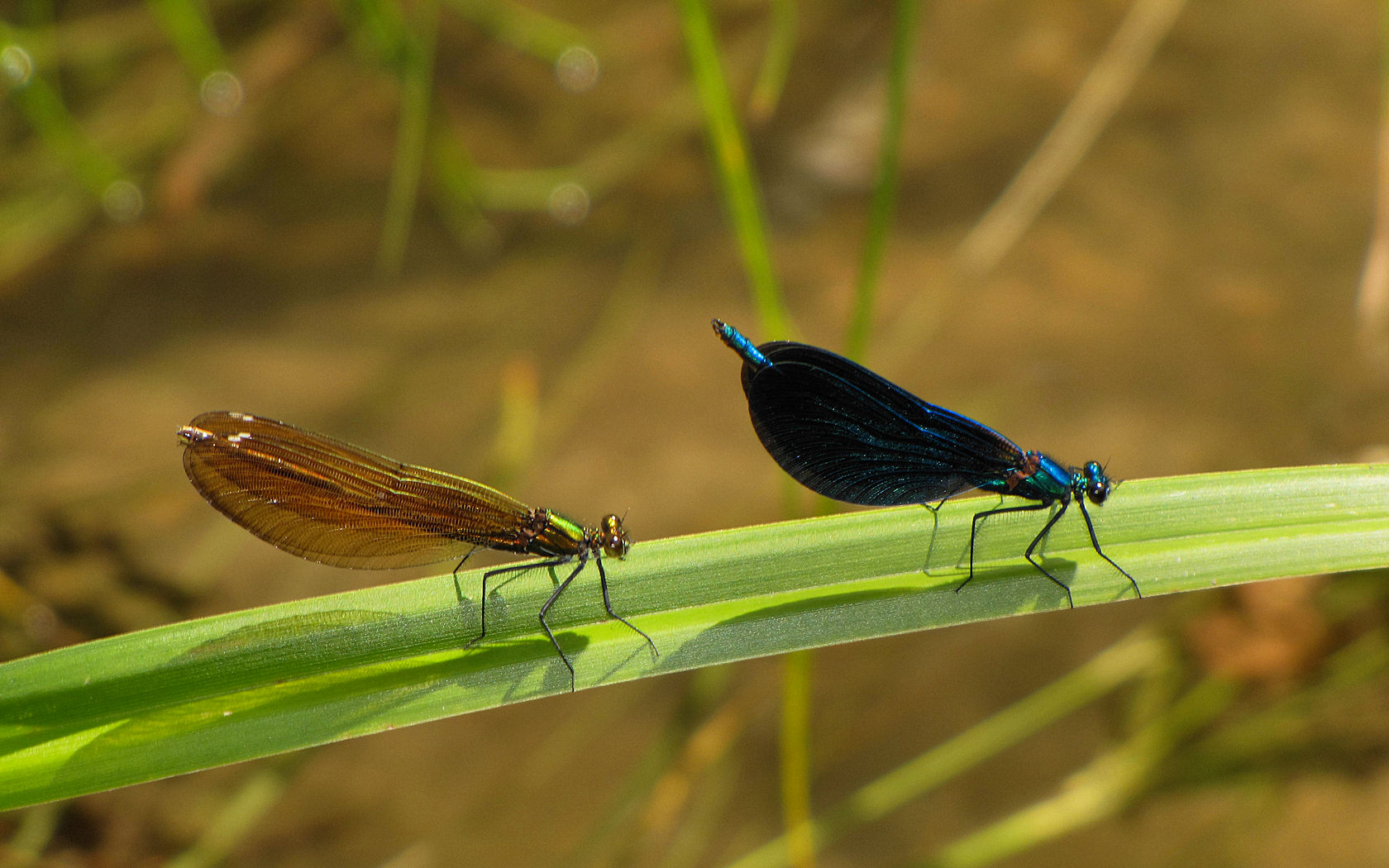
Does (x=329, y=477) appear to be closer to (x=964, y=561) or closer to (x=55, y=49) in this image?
(x=964, y=561)

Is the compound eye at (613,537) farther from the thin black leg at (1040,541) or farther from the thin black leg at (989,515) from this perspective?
the thin black leg at (1040,541)

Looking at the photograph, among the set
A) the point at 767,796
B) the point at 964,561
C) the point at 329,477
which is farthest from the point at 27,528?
the point at 964,561

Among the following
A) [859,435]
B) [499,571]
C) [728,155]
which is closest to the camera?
[499,571]

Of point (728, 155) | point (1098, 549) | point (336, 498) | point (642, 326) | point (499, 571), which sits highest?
point (642, 326)

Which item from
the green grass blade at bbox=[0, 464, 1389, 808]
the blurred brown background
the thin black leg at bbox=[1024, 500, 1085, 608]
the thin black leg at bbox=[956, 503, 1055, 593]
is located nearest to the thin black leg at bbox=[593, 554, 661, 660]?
the green grass blade at bbox=[0, 464, 1389, 808]

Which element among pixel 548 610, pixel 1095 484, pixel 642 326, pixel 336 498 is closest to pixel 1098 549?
pixel 1095 484

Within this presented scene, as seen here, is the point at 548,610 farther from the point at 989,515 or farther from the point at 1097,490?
the point at 1097,490
